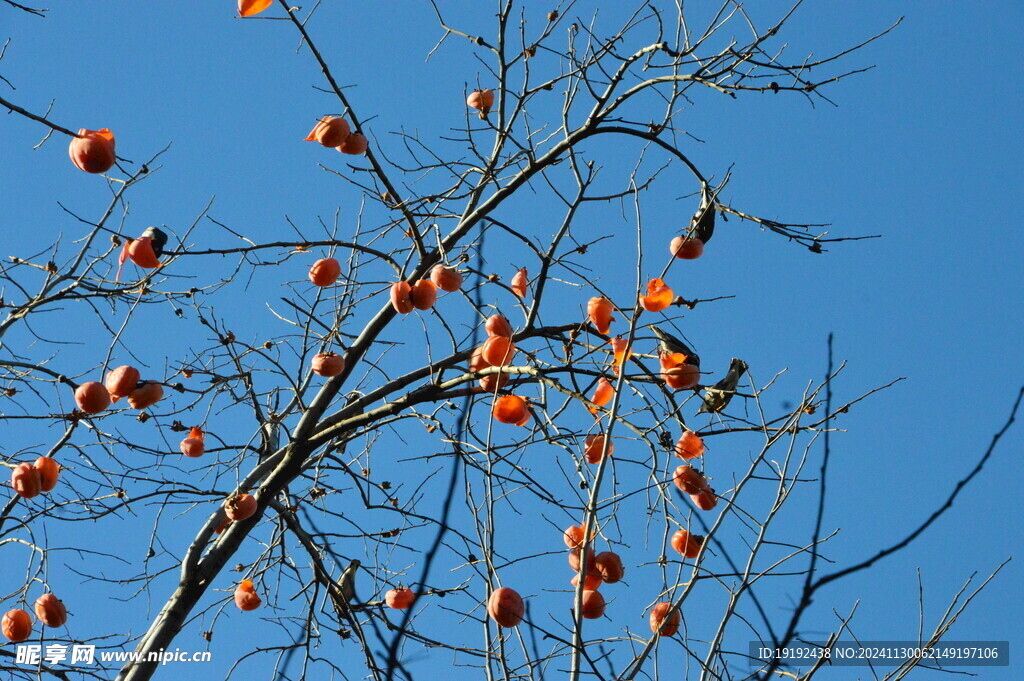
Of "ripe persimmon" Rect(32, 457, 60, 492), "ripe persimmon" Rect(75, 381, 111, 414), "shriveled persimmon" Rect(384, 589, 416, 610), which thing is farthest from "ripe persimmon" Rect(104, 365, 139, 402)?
"shriveled persimmon" Rect(384, 589, 416, 610)

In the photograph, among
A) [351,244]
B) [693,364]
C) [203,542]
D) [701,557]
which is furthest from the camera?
[351,244]

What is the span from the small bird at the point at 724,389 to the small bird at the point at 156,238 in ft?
7.15

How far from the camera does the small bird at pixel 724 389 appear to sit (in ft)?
11.2

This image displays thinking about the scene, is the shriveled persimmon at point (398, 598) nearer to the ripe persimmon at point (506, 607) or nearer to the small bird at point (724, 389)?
the ripe persimmon at point (506, 607)

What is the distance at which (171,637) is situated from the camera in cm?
343

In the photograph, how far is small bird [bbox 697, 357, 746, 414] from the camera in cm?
341

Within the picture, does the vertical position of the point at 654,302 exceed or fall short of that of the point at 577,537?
it exceeds it

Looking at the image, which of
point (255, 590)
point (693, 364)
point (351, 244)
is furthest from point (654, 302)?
point (255, 590)

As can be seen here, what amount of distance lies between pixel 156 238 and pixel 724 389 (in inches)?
89.6

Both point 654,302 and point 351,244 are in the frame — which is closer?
point 654,302

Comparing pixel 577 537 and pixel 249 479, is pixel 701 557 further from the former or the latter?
pixel 249 479

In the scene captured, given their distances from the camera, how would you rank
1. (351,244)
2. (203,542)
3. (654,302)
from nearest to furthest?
(654,302)
(203,542)
(351,244)

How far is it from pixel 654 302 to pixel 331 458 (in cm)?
174

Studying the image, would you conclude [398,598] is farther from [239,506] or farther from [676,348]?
[676,348]
